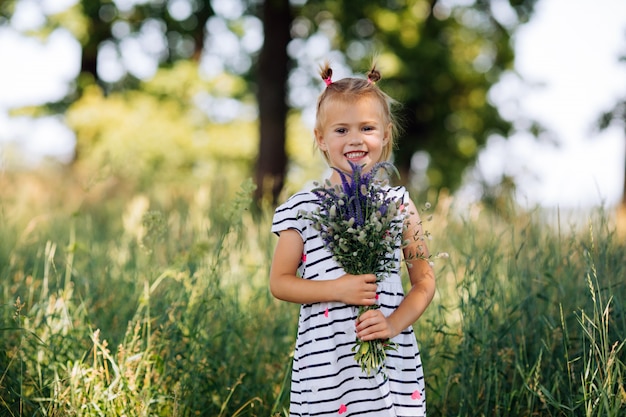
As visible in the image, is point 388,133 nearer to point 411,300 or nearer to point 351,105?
point 351,105

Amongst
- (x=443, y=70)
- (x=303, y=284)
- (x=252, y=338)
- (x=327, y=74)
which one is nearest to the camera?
(x=303, y=284)

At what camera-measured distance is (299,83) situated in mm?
15727

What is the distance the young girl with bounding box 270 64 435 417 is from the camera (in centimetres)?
240

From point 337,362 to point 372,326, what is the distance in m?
0.20

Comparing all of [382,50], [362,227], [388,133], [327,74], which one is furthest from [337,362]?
[382,50]

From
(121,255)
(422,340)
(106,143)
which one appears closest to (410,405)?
(422,340)

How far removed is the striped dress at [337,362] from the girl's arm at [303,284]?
0.14 feet

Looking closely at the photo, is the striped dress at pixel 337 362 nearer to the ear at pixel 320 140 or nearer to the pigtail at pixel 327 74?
the ear at pixel 320 140

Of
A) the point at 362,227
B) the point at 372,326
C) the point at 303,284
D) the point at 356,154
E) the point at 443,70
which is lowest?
the point at 372,326

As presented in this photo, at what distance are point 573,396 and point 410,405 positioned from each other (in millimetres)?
1002

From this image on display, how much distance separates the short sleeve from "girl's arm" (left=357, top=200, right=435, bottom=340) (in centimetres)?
35

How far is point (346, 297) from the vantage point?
2.34 meters

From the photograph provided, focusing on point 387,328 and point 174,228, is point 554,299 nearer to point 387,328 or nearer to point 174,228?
point 387,328

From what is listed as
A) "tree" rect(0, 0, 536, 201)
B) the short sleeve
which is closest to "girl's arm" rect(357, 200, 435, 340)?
the short sleeve
